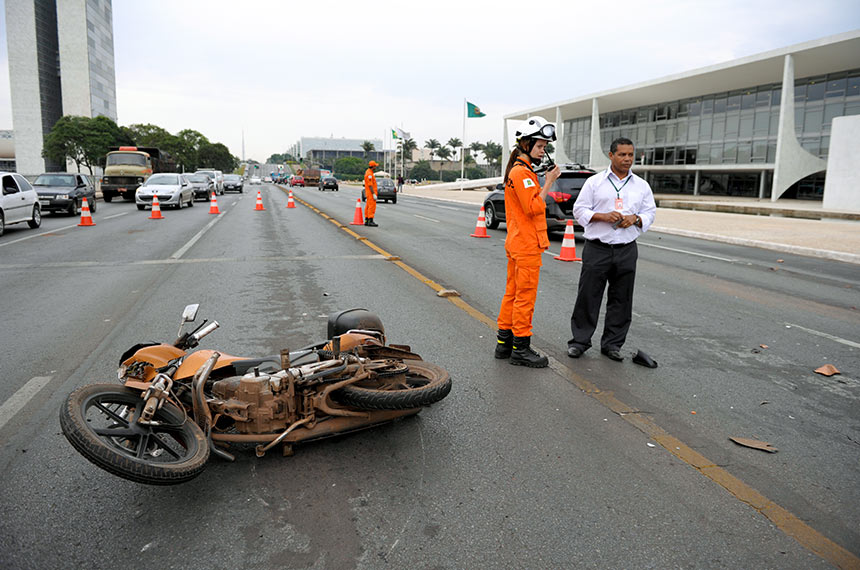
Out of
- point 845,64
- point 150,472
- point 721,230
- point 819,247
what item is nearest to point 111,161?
point 721,230

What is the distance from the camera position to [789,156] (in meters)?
40.4

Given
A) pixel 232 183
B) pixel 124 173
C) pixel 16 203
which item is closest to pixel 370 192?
pixel 16 203

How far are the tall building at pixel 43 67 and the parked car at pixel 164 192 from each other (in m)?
104

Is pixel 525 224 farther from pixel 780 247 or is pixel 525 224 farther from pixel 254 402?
pixel 780 247

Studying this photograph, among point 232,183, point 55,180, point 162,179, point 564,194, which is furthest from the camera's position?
point 232,183

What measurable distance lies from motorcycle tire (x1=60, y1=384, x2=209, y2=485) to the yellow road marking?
271 cm

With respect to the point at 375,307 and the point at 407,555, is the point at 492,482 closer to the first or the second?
the point at 407,555

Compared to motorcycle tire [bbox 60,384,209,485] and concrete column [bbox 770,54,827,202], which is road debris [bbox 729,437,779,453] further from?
concrete column [bbox 770,54,827,202]

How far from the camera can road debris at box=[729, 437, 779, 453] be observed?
3.70 m

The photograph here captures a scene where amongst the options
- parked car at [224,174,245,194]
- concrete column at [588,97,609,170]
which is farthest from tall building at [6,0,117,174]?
concrete column at [588,97,609,170]

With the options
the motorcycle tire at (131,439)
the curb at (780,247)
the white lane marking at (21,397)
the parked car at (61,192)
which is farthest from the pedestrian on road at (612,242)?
the parked car at (61,192)

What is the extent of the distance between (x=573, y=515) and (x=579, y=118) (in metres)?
72.6

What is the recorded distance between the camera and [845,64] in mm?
39219

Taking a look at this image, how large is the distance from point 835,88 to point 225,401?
49.9 m
